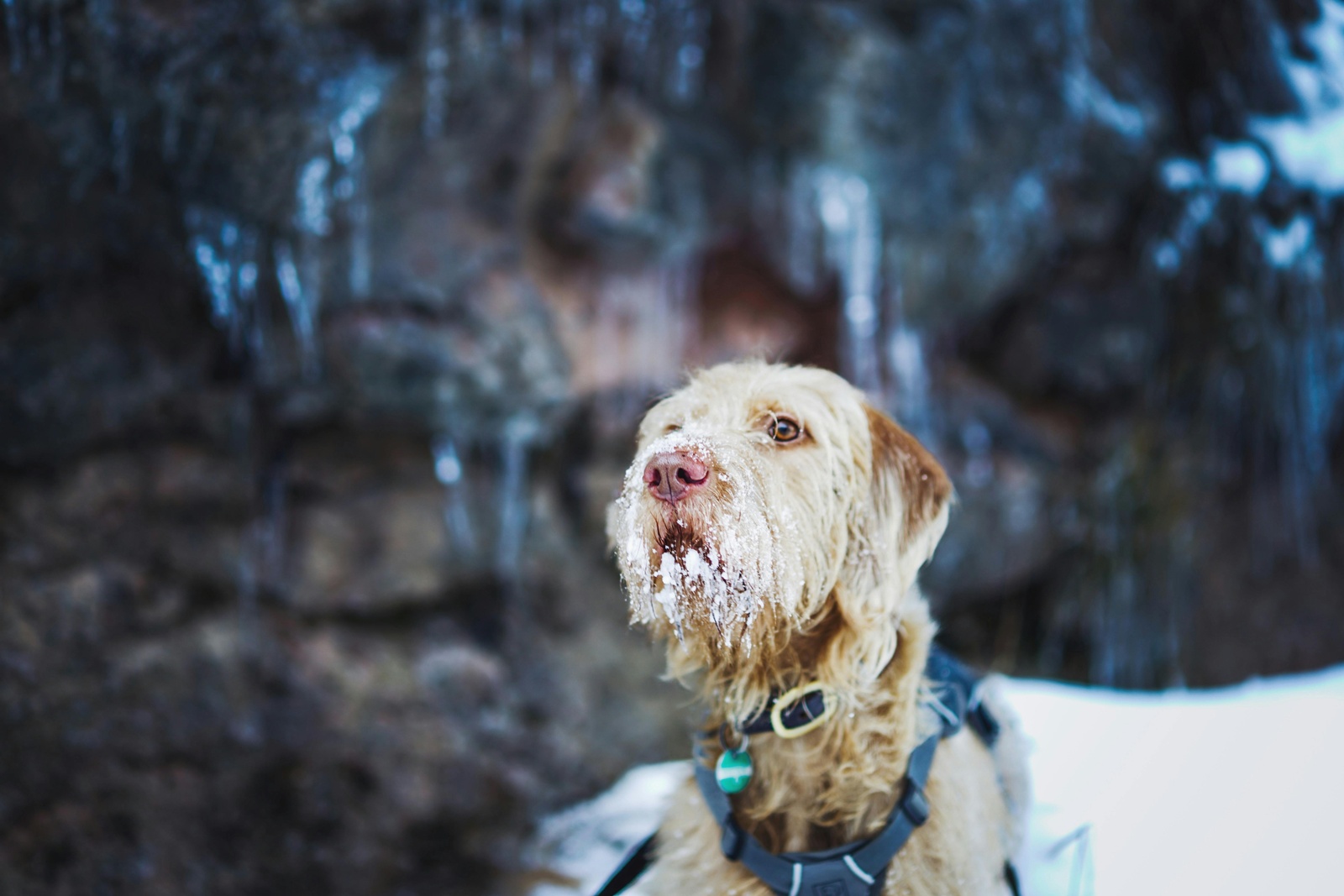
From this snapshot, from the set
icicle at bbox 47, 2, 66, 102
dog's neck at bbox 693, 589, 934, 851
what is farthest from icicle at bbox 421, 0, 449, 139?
dog's neck at bbox 693, 589, 934, 851

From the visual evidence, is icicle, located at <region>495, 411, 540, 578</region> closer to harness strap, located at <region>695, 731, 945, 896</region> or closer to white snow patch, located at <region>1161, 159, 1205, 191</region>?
harness strap, located at <region>695, 731, 945, 896</region>

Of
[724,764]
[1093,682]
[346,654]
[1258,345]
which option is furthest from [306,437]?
[1258,345]

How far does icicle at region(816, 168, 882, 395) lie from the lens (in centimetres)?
569

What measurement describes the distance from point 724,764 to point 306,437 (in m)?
4.58

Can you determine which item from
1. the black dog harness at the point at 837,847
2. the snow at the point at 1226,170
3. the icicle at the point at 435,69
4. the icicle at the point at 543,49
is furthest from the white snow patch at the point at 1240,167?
the black dog harness at the point at 837,847

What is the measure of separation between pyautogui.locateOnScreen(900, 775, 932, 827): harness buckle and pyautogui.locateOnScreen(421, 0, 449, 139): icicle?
4646 millimetres

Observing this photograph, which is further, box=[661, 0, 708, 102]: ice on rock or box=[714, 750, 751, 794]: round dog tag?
box=[661, 0, 708, 102]: ice on rock

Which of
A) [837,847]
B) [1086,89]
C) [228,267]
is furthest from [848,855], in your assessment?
[1086,89]

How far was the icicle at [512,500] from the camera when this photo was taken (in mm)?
5691

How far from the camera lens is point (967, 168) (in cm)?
570

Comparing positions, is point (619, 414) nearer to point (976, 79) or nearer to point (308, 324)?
point (308, 324)

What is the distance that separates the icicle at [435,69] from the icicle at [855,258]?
265 cm

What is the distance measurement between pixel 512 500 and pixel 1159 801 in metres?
4.37

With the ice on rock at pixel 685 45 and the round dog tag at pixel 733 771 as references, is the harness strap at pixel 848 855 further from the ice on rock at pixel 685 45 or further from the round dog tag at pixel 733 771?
the ice on rock at pixel 685 45
